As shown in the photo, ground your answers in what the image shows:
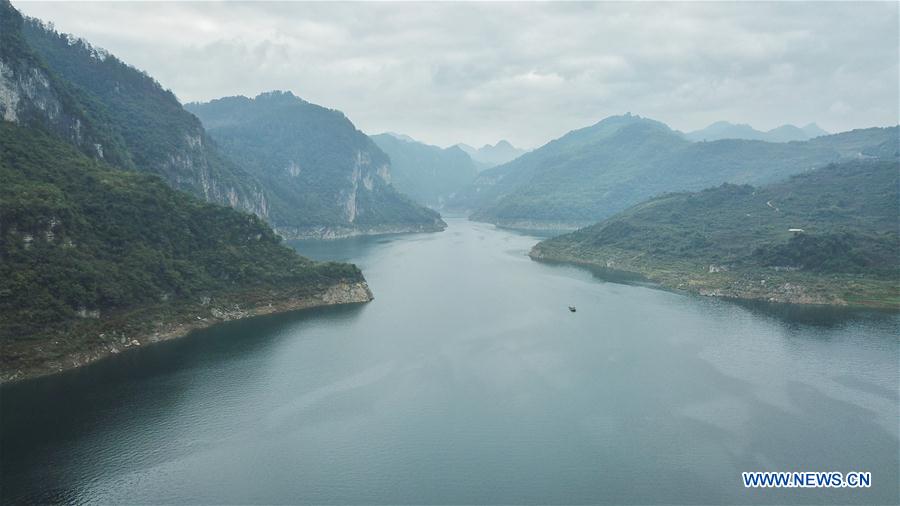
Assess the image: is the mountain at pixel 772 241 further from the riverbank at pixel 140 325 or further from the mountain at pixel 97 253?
the mountain at pixel 97 253

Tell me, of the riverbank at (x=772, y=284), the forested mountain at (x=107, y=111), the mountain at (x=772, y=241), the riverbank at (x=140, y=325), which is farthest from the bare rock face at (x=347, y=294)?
the mountain at (x=772, y=241)

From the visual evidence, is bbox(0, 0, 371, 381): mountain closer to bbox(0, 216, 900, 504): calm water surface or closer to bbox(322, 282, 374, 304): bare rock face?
bbox(322, 282, 374, 304): bare rock face

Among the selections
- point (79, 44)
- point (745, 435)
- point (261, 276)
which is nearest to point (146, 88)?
point (79, 44)

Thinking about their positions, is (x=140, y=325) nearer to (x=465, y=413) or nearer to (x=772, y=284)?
(x=465, y=413)

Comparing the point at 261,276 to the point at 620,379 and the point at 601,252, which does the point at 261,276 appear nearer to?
the point at 620,379

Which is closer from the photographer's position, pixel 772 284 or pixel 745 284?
pixel 772 284

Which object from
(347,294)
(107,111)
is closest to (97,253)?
(347,294)
